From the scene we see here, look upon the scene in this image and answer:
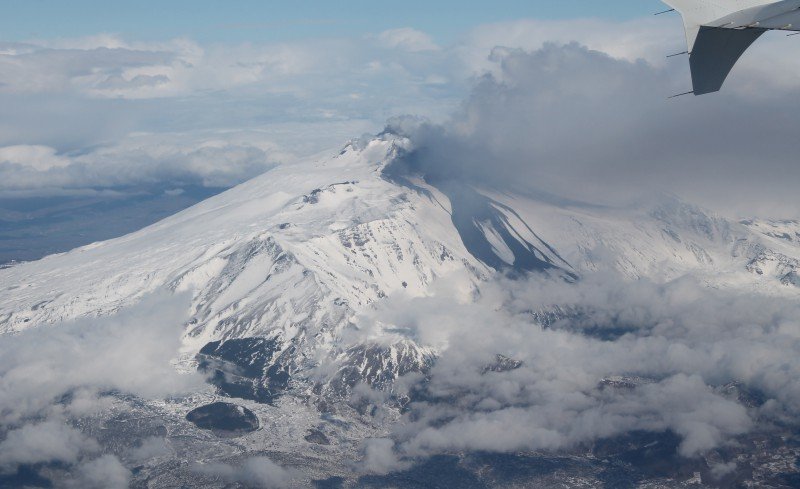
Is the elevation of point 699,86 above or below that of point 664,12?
below

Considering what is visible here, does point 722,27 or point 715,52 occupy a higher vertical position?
point 722,27

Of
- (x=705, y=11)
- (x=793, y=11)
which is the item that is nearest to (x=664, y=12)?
(x=705, y=11)

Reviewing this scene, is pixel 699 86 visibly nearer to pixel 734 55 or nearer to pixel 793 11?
pixel 734 55

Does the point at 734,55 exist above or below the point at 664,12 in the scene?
below

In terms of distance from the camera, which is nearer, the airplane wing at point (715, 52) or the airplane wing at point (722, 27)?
the airplane wing at point (722, 27)

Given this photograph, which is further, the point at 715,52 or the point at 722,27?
the point at 715,52

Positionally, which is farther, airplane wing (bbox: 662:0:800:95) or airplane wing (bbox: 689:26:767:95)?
airplane wing (bbox: 689:26:767:95)

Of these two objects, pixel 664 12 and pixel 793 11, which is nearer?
pixel 793 11

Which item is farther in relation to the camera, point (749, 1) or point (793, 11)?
point (749, 1)

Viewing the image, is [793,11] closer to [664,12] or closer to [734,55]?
[734,55]
